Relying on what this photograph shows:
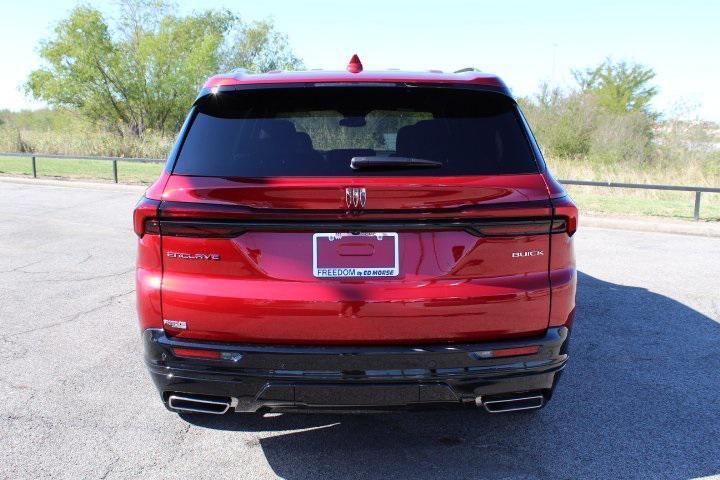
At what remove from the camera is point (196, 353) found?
2.66 metres

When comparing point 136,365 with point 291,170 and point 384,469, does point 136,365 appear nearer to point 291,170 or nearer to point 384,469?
point 384,469

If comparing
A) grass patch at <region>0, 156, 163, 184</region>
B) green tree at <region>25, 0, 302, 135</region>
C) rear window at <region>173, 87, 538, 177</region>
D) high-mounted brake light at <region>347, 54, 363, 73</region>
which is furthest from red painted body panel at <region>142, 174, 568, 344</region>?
green tree at <region>25, 0, 302, 135</region>

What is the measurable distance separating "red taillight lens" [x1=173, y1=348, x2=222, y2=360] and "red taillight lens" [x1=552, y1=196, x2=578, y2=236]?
5.23ft

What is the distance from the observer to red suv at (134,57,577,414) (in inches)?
101

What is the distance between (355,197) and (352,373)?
0.75m

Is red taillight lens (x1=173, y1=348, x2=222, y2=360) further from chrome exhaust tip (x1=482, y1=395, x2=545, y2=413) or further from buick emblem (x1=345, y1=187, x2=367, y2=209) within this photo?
chrome exhaust tip (x1=482, y1=395, x2=545, y2=413)

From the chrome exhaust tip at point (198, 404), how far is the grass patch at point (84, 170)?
1521 cm

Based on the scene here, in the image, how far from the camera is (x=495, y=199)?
2.62 m

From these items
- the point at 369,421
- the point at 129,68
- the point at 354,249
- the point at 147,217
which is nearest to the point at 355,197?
the point at 354,249

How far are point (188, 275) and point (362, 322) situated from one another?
784mm

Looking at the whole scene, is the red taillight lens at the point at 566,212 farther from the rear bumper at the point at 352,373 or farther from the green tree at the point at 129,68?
the green tree at the point at 129,68

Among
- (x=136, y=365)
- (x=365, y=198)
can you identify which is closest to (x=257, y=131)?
(x=365, y=198)

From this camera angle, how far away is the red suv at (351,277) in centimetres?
258

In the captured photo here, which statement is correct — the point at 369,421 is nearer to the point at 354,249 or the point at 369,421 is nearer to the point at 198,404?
the point at 198,404
